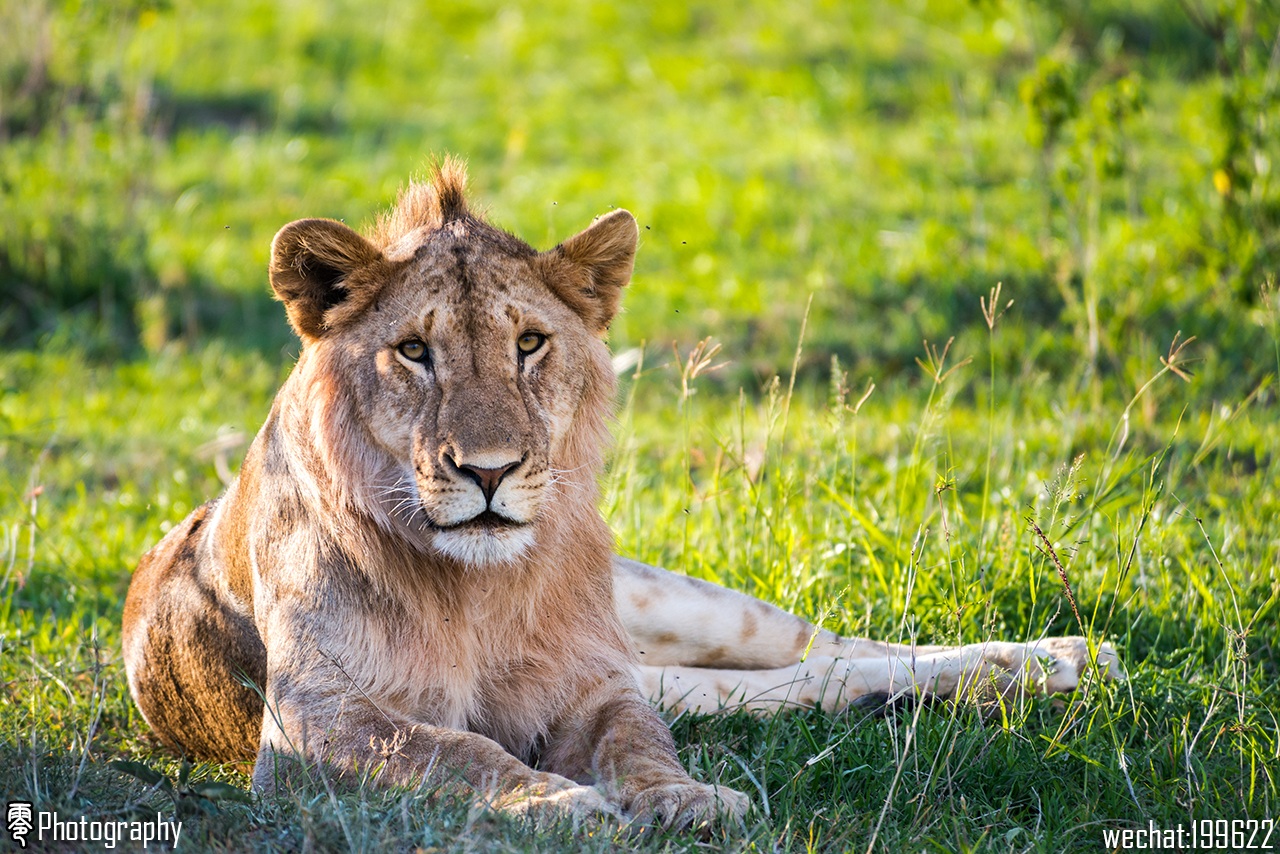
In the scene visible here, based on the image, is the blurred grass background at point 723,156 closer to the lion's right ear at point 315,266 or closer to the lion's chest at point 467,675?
the lion's chest at point 467,675

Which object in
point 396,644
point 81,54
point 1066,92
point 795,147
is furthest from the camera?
point 795,147

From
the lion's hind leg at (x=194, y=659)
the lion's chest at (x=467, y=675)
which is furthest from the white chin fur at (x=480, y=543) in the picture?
the lion's hind leg at (x=194, y=659)

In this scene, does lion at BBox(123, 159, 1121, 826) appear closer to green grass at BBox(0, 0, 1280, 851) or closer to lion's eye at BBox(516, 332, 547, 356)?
lion's eye at BBox(516, 332, 547, 356)

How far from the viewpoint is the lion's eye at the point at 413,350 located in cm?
342

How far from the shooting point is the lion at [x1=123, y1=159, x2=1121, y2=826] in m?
3.24

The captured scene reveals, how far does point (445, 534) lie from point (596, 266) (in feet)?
3.09

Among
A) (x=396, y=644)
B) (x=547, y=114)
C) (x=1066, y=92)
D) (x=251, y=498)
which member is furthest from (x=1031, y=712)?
(x=547, y=114)

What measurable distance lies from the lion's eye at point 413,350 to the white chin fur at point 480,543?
44 centimetres

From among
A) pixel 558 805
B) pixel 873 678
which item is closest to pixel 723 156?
pixel 873 678

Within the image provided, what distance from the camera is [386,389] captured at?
11.2 feet

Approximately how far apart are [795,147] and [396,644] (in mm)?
7253

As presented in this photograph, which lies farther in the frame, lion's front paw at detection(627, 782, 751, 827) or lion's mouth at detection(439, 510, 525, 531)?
lion's mouth at detection(439, 510, 525, 531)

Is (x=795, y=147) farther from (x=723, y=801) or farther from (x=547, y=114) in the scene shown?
(x=723, y=801)

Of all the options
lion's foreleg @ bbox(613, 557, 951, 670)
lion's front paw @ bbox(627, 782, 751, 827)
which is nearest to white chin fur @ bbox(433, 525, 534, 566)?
lion's front paw @ bbox(627, 782, 751, 827)
